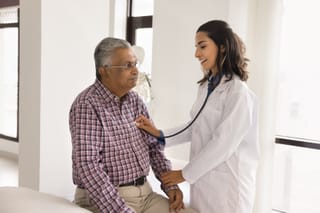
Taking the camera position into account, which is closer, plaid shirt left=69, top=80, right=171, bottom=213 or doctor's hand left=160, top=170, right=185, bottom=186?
plaid shirt left=69, top=80, right=171, bottom=213

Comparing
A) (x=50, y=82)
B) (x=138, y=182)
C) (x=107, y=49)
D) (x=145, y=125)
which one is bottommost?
(x=138, y=182)

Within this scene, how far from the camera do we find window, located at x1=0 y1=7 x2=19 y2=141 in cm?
587

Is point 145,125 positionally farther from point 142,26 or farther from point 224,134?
point 142,26

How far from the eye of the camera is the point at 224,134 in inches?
64.1

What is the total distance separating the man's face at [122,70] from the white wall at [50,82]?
0.53 m

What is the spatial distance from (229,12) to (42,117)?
173 centimetres

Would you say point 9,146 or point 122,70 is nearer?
point 122,70

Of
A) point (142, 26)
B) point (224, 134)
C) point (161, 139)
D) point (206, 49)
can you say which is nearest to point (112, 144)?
point (161, 139)

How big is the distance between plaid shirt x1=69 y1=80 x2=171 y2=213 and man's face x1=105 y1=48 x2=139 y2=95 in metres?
0.05

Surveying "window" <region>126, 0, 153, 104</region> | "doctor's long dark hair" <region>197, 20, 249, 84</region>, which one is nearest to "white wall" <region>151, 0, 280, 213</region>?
"window" <region>126, 0, 153, 104</region>

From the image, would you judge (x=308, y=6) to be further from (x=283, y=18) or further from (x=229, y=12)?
(x=229, y=12)

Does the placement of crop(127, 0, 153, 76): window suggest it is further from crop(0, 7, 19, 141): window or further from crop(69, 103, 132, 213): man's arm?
crop(69, 103, 132, 213): man's arm

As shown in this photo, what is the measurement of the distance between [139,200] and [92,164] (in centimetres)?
33

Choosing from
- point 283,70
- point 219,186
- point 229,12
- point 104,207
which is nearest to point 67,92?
point 104,207
